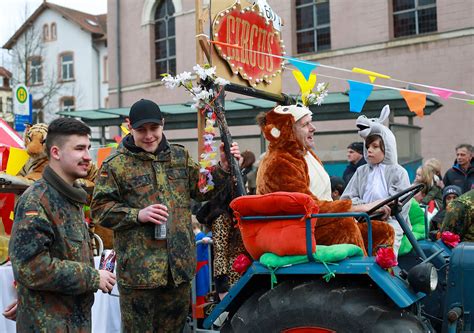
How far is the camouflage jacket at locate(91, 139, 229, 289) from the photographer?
3561 mm

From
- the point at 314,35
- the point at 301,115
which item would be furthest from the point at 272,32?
the point at 314,35

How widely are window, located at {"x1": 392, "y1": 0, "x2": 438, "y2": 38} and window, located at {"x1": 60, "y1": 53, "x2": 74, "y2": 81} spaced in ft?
79.8

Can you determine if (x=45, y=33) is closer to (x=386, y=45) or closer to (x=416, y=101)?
(x=386, y=45)

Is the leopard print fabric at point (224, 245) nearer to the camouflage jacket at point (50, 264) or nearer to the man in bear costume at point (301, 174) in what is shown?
the man in bear costume at point (301, 174)

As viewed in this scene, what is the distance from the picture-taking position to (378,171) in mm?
4711

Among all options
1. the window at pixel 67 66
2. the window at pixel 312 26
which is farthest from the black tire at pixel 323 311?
the window at pixel 67 66

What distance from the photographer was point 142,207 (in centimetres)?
368

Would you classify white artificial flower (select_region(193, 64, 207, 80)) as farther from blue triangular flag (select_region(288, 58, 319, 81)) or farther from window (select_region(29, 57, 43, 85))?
window (select_region(29, 57, 43, 85))

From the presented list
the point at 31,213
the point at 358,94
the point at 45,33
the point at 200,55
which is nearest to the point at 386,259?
the point at 31,213

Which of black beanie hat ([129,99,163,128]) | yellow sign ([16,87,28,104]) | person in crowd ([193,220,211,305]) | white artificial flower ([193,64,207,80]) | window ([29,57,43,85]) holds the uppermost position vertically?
window ([29,57,43,85])

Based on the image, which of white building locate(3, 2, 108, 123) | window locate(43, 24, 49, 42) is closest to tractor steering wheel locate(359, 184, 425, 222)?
white building locate(3, 2, 108, 123)

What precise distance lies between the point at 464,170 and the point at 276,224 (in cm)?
511

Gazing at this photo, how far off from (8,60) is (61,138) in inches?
1122

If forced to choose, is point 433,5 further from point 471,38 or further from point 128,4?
point 128,4
